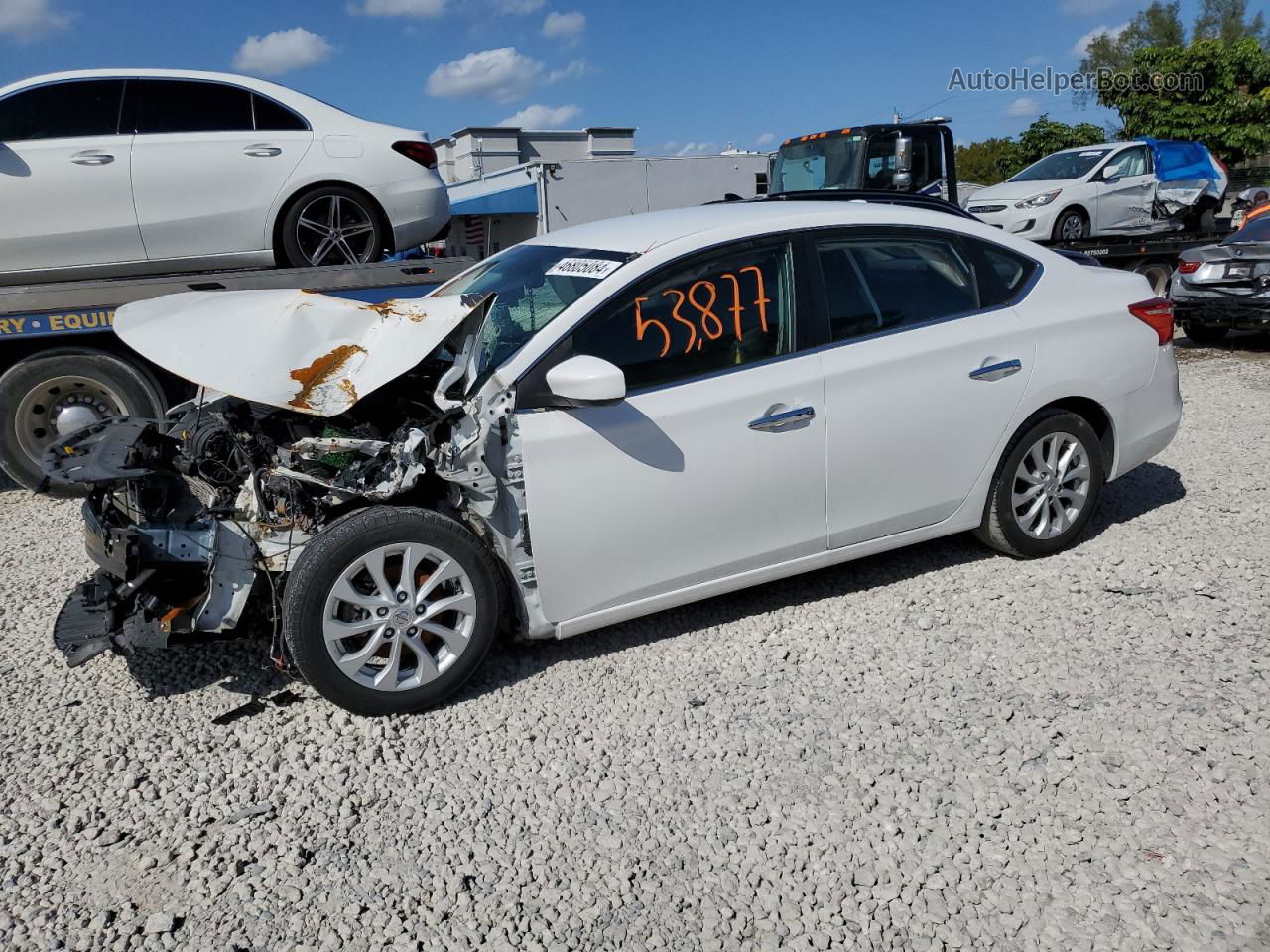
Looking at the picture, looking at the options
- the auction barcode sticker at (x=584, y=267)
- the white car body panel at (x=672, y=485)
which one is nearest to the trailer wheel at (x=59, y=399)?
the auction barcode sticker at (x=584, y=267)

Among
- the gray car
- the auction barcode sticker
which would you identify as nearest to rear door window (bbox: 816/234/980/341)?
the auction barcode sticker

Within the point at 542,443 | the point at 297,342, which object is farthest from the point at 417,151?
the point at 542,443

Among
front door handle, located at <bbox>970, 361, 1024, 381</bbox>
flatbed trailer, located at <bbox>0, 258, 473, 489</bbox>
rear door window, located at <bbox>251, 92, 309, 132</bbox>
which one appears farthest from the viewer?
rear door window, located at <bbox>251, 92, 309, 132</bbox>

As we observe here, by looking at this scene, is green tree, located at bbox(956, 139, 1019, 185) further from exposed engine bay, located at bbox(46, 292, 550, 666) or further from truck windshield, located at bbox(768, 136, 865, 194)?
exposed engine bay, located at bbox(46, 292, 550, 666)

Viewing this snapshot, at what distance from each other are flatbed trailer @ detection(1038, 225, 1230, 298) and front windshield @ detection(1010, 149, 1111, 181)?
111cm

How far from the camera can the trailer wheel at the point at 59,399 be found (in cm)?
625

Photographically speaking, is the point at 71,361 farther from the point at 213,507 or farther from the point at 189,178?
the point at 213,507

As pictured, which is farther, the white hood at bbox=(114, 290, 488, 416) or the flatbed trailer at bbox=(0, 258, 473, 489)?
the flatbed trailer at bbox=(0, 258, 473, 489)

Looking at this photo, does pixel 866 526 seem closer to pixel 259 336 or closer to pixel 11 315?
pixel 259 336

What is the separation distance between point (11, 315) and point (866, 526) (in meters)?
Result: 5.14

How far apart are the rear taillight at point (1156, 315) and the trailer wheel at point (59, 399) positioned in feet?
18.4

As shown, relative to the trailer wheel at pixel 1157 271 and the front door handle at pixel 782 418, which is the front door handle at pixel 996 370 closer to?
the front door handle at pixel 782 418

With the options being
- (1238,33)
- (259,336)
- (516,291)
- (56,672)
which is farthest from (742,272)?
(1238,33)

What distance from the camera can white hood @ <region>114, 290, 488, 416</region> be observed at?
12.0 feet
